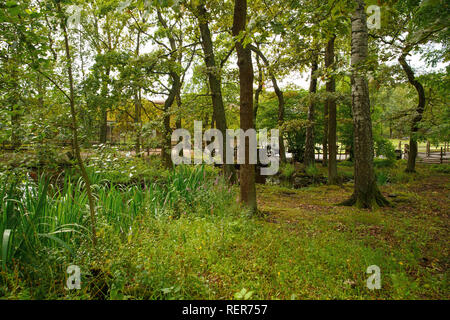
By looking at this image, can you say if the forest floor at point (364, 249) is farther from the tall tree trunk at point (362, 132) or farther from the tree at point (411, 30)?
the tree at point (411, 30)

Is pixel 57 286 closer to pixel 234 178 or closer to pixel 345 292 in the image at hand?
pixel 345 292

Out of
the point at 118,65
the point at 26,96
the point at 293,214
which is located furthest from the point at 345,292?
the point at 118,65

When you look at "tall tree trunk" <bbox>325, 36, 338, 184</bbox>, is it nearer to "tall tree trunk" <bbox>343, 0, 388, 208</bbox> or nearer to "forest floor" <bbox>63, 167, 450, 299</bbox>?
"tall tree trunk" <bbox>343, 0, 388, 208</bbox>

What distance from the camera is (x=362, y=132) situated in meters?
5.99

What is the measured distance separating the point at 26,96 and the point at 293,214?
499cm

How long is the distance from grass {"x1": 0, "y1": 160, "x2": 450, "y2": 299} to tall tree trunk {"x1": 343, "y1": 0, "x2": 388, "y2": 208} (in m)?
1.14

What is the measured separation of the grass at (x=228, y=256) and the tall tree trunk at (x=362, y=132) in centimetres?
114

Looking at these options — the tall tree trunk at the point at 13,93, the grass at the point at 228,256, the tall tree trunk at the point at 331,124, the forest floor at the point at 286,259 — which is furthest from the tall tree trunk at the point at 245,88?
the tall tree trunk at the point at 331,124

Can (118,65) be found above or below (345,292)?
above

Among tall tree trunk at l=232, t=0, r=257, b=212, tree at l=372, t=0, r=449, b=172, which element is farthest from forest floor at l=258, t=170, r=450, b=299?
tree at l=372, t=0, r=449, b=172

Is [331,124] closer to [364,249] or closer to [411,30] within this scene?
[411,30]

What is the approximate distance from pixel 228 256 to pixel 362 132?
4697mm

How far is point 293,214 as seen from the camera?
5496 millimetres

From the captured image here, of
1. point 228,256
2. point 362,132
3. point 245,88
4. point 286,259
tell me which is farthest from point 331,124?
point 228,256
